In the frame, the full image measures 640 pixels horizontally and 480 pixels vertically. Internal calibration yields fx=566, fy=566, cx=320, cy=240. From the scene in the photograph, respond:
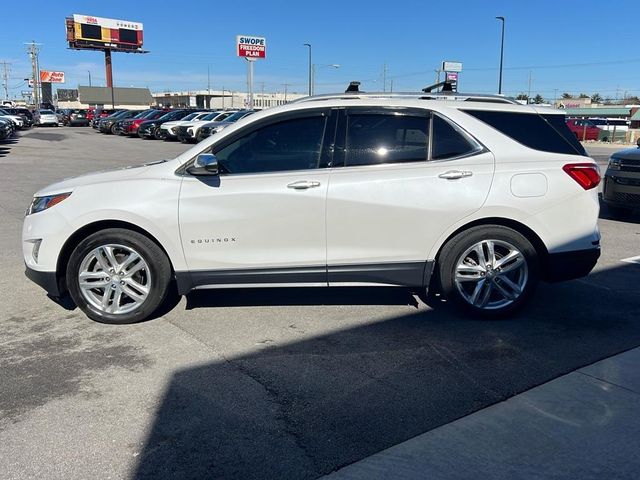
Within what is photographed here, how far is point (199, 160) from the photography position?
4426 mm

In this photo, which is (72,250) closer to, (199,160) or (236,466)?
(199,160)

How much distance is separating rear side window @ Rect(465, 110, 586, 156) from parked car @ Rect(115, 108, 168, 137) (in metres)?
32.8

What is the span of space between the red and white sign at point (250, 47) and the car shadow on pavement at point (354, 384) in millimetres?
42838

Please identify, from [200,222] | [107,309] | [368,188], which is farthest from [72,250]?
[368,188]

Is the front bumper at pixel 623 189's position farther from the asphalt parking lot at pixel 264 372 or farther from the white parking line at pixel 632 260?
the asphalt parking lot at pixel 264 372

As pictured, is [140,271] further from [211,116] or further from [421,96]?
[211,116]

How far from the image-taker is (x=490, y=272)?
4.79 metres

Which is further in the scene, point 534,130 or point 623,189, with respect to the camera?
point 623,189

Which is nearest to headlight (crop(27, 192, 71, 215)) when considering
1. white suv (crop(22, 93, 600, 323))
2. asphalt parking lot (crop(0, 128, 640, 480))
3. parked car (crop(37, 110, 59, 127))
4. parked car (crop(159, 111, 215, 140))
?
white suv (crop(22, 93, 600, 323))

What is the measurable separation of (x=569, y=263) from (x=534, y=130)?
3.86ft

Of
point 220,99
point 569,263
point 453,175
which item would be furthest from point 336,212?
point 220,99

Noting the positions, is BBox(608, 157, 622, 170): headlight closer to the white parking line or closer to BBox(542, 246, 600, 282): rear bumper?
the white parking line

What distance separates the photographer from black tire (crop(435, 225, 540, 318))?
15.5 feet

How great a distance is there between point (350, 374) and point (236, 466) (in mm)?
1216
